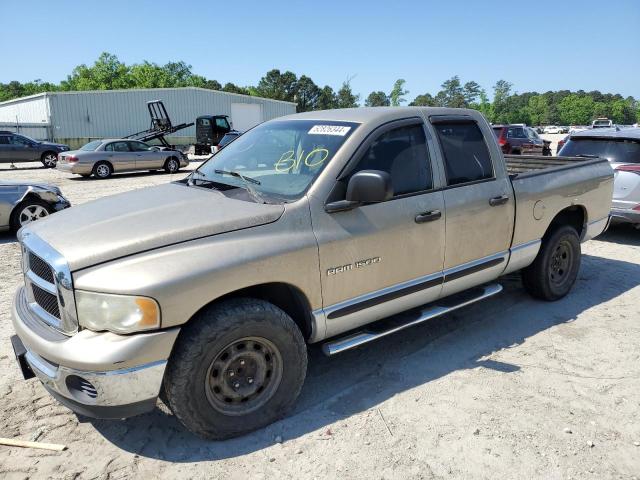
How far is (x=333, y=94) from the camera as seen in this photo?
104 m

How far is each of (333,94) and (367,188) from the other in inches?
4146

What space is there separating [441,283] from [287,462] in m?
1.80

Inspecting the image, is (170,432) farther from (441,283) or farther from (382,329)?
(441,283)

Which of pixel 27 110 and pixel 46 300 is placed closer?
pixel 46 300

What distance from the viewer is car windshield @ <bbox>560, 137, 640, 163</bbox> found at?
24.6 feet

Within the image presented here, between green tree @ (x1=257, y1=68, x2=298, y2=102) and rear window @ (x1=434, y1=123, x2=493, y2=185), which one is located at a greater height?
green tree @ (x1=257, y1=68, x2=298, y2=102)

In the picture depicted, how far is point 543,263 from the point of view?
192 inches

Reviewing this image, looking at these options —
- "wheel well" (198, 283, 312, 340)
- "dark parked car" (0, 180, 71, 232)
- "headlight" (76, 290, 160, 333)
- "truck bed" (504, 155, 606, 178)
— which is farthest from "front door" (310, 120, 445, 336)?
"dark parked car" (0, 180, 71, 232)

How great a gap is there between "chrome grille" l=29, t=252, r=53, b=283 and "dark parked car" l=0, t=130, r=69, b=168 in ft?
72.9

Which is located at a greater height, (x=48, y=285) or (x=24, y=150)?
(x=24, y=150)

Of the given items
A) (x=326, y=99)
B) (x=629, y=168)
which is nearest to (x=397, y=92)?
(x=326, y=99)

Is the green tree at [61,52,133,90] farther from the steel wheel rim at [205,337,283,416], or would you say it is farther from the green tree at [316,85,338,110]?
the steel wheel rim at [205,337,283,416]

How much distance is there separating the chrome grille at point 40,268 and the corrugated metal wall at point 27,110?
113 feet

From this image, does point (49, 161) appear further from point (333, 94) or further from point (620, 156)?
point (333, 94)
